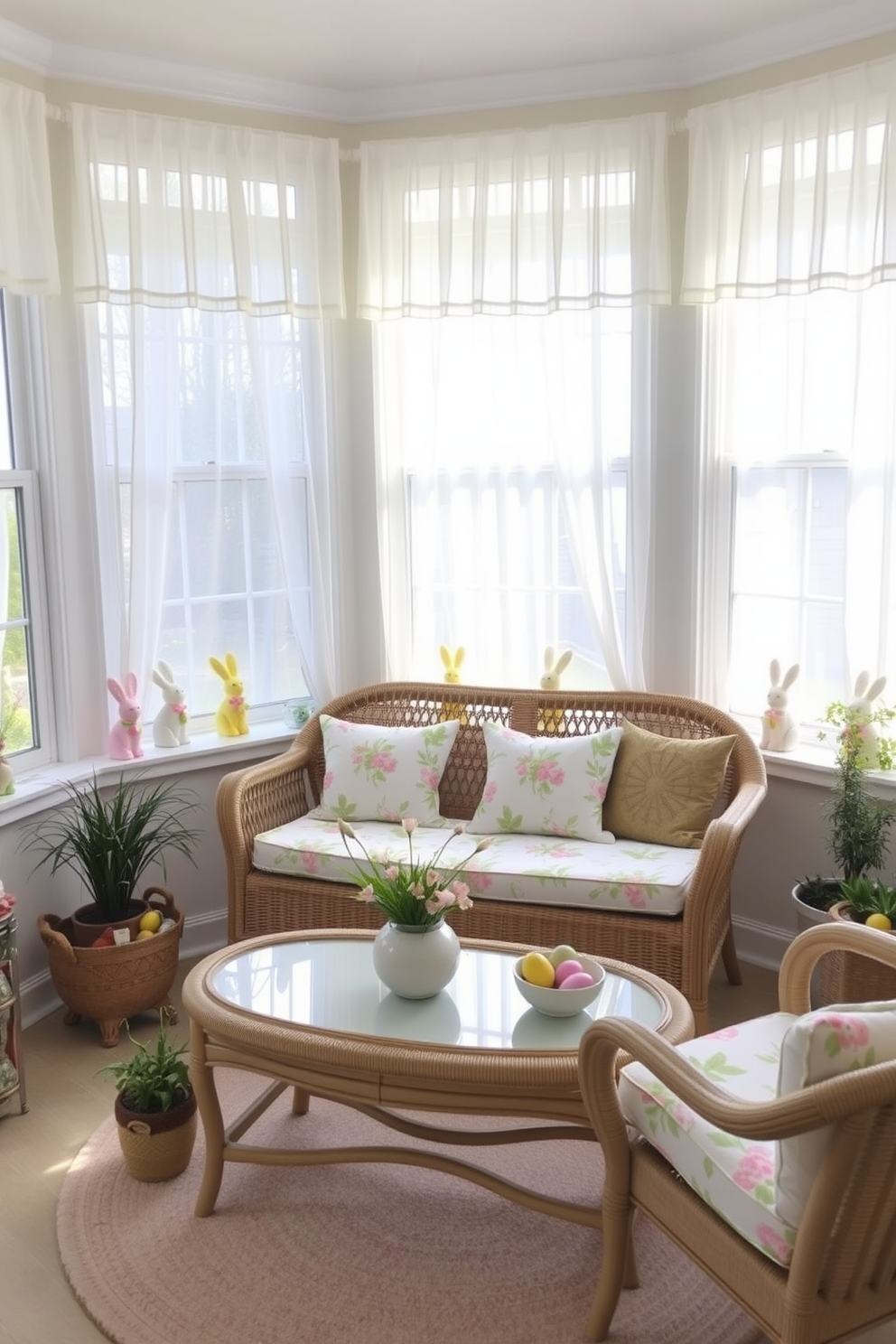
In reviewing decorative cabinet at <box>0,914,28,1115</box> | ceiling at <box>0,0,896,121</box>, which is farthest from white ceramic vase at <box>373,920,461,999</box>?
ceiling at <box>0,0,896,121</box>

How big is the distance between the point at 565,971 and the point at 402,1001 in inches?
13.9

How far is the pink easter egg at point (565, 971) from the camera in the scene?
2.43m

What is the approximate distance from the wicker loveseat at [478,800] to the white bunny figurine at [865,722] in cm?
28

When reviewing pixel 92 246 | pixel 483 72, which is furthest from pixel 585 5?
pixel 92 246

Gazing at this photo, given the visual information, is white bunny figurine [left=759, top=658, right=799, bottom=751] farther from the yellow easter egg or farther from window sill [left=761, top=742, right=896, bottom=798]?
the yellow easter egg

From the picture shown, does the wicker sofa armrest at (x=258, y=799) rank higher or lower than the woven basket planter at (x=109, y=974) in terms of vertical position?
higher

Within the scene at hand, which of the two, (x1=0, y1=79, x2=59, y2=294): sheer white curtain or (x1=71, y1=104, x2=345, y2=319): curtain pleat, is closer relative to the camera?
(x1=0, y1=79, x2=59, y2=294): sheer white curtain

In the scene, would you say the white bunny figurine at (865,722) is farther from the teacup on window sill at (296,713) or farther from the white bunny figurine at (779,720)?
the teacup on window sill at (296,713)

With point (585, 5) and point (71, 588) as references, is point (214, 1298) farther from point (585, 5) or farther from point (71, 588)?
point (585, 5)

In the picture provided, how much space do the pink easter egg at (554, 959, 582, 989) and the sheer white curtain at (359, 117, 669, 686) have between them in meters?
1.62

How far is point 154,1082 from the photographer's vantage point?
264 centimetres

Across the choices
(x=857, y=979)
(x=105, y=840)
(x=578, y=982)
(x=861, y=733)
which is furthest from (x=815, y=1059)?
(x=105, y=840)

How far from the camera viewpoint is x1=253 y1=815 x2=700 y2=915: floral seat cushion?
3129 millimetres

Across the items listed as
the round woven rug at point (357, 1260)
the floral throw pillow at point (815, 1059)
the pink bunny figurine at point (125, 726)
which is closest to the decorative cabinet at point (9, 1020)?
the round woven rug at point (357, 1260)
